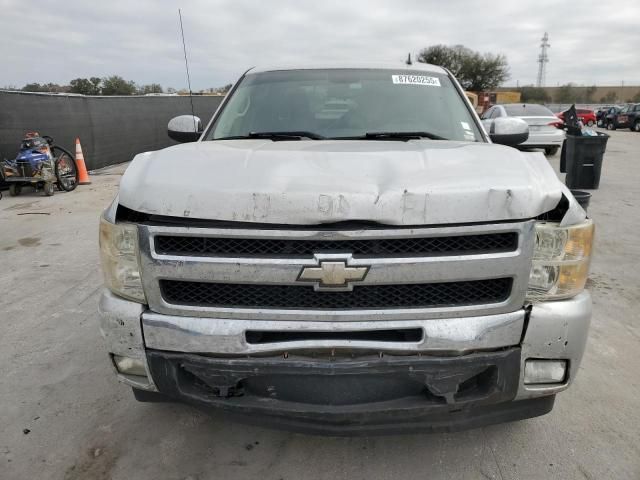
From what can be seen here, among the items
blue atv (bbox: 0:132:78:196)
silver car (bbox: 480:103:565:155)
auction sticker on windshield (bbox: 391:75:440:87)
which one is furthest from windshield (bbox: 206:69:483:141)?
silver car (bbox: 480:103:565:155)

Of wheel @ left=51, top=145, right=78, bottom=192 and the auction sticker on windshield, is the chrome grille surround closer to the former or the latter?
the auction sticker on windshield

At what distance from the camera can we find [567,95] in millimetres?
67000

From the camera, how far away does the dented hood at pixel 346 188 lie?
1758mm

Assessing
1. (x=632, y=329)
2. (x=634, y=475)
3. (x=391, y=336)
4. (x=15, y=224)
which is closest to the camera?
(x=391, y=336)

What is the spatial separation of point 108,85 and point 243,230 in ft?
93.4

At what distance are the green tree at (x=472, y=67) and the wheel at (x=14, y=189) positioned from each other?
170 ft

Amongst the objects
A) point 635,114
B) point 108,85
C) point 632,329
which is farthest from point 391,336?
point 635,114

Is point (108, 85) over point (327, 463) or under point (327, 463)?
over

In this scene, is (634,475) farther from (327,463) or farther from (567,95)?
(567,95)

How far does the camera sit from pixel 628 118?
2880 centimetres

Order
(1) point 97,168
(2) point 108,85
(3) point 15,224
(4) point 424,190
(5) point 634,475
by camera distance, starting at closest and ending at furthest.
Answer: (4) point 424,190 → (5) point 634,475 → (3) point 15,224 → (1) point 97,168 → (2) point 108,85

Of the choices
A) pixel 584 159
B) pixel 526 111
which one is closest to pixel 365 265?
pixel 584 159

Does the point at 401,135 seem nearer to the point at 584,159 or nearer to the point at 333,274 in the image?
the point at 333,274

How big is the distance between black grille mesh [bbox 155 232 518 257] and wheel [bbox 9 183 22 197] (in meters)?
8.78
